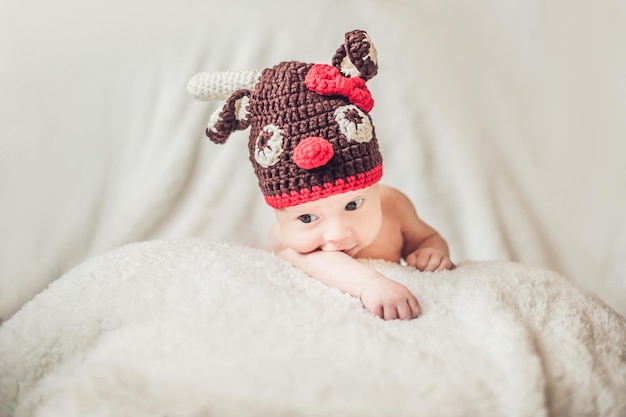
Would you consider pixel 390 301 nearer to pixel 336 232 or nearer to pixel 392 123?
pixel 336 232

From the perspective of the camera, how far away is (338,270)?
843 mm

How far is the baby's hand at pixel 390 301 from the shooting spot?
2.48ft

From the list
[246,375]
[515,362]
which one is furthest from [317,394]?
[515,362]

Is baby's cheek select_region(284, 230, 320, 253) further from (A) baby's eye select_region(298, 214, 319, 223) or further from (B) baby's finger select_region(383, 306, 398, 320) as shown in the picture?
(B) baby's finger select_region(383, 306, 398, 320)

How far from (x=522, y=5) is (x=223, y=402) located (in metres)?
0.92

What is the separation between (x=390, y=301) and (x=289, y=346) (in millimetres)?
158

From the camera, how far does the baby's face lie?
0.84 metres

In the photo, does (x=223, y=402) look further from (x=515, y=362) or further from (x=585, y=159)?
(x=585, y=159)

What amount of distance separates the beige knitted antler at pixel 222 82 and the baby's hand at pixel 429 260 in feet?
1.18

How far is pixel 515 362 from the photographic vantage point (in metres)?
0.64

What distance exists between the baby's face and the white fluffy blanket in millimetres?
51

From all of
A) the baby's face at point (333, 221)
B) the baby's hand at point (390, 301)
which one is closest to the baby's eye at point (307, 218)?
the baby's face at point (333, 221)

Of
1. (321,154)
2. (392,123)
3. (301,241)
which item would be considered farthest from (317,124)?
(392,123)

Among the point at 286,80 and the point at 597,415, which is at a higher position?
the point at 286,80
